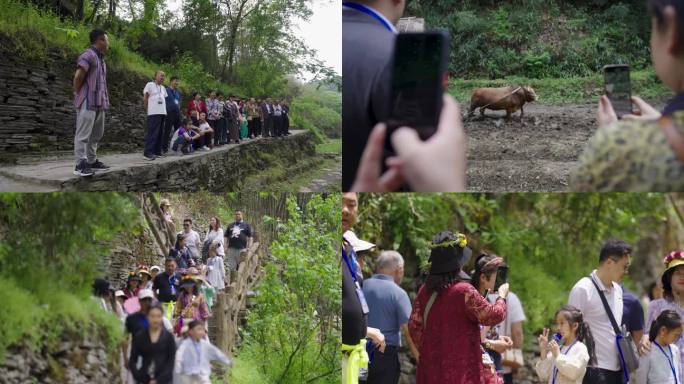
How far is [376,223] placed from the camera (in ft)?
20.0

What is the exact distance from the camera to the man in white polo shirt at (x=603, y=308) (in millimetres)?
4969

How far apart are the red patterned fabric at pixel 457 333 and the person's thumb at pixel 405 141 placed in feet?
3.74

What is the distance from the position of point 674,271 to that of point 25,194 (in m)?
4.00

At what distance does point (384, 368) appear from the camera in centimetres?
504

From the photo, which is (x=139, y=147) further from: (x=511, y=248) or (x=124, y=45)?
(x=511, y=248)

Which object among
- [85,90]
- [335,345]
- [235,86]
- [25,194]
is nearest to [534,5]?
[235,86]

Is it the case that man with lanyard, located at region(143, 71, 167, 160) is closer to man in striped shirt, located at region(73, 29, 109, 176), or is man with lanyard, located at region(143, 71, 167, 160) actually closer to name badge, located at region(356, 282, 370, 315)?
man in striped shirt, located at region(73, 29, 109, 176)

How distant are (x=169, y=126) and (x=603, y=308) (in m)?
2.89

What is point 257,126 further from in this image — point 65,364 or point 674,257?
point 674,257

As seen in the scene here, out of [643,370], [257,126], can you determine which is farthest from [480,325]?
[257,126]

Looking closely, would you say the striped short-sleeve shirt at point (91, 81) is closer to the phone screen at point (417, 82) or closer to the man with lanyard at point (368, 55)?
the man with lanyard at point (368, 55)

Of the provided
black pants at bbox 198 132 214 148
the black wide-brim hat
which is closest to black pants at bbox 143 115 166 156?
black pants at bbox 198 132 214 148

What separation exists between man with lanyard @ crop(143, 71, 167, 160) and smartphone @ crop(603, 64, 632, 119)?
2704mm

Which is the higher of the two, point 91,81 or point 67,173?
point 91,81
